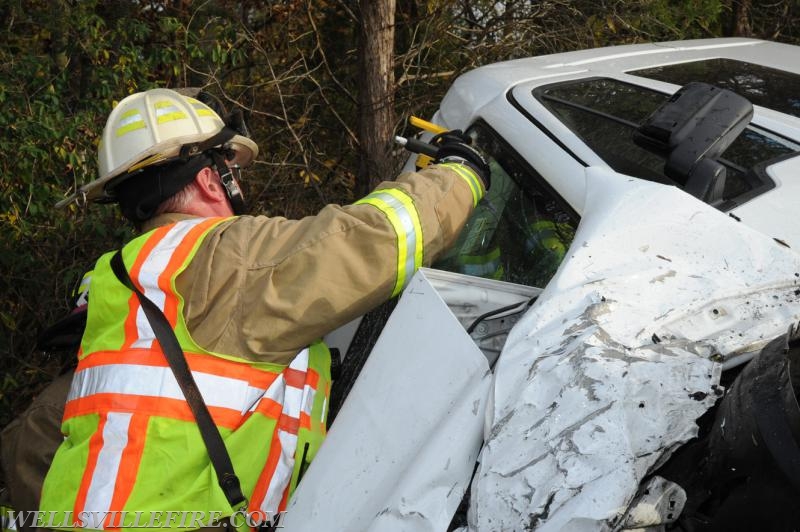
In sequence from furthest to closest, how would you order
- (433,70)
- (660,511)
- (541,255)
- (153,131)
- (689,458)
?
(433,70) → (153,131) → (541,255) → (689,458) → (660,511)

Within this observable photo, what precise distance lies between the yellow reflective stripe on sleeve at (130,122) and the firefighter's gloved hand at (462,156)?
3.13ft

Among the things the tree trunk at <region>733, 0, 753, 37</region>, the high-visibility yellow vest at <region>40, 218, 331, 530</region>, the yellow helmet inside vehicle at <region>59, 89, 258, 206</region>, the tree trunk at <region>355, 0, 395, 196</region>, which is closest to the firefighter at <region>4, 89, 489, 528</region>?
the high-visibility yellow vest at <region>40, 218, 331, 530</region>

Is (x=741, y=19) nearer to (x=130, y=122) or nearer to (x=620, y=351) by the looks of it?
(x=130, y=122)

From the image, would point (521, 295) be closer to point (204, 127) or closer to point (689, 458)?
point (689, 458)

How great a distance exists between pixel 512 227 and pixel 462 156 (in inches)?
10.5

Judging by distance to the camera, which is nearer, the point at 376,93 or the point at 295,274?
the point at 295,274

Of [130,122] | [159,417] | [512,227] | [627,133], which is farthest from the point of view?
[130,122]

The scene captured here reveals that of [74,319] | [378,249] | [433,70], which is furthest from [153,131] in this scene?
[433,70]

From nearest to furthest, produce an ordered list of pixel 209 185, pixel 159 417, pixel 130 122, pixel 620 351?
pixel 620 351, pixel 159 417, pixel 209 185, pixel 130 122

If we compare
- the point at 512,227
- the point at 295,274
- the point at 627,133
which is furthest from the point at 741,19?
the point at 295,274

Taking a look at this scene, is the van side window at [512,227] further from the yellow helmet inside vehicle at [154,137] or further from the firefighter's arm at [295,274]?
the yellow helmet inside vehicle at [154,137]

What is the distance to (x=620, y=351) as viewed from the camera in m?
1.48

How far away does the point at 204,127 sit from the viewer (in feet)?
8.87

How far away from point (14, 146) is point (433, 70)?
8.32 feet
